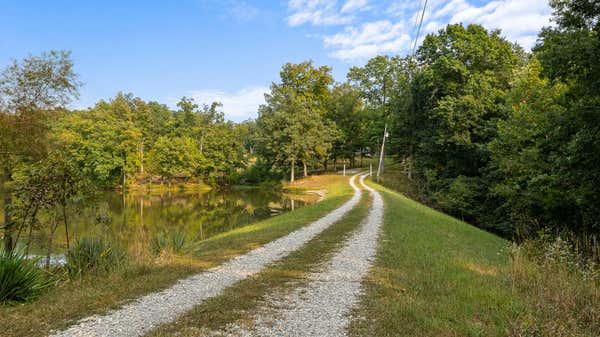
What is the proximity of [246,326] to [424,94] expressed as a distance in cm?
3259

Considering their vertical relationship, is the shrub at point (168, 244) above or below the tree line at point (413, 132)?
below

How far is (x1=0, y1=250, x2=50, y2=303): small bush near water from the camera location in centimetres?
531

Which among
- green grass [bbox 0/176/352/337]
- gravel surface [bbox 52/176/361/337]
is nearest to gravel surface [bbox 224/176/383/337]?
gravel surface [bbox 52/176/361/337]

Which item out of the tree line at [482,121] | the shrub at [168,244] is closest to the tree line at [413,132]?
the tree line at [482,121]

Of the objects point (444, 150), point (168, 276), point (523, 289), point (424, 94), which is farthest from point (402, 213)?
point (424, 94)

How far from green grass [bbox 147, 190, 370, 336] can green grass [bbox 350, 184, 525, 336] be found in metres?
1.49

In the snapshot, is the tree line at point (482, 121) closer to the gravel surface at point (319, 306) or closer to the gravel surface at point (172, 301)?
the gravel surface at point (319, 306)

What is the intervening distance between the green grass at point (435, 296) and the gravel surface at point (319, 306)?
0.24 metres

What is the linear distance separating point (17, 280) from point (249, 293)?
3.73 m

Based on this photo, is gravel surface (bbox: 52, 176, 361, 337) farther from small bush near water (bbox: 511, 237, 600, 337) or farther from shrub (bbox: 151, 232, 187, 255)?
small bush near water (bbox: 511, 237, 600, 337)

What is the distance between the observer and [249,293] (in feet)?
19.0

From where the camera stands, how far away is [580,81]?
34.7ft

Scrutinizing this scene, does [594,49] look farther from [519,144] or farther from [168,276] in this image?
[168,276]

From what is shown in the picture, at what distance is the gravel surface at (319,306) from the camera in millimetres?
4395
